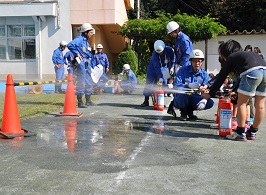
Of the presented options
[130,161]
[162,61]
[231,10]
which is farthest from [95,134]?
[231,10]

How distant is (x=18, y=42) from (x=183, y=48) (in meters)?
13.6

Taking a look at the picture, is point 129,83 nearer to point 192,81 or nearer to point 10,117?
point 192,81

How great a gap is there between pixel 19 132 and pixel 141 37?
15124mm

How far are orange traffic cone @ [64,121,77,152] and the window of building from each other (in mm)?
13460

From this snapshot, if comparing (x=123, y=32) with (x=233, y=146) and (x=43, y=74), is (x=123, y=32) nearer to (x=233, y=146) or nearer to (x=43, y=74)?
(x=43, y=74)

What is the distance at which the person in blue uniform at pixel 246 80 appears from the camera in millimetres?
4816

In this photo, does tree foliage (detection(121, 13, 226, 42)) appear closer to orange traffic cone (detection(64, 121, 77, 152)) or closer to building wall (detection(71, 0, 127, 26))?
building wall (detection(71, 0, 127, 26))

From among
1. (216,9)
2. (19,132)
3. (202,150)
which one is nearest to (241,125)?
(202,150)

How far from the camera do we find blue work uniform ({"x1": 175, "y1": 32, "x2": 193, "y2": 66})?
779 centimetres

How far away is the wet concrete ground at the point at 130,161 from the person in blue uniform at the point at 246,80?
0.79 feet

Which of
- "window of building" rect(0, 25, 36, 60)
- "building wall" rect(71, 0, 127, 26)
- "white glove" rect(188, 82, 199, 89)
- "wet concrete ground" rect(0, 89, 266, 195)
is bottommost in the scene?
"wet concrete ground" rect(0, 89, 266, 195)

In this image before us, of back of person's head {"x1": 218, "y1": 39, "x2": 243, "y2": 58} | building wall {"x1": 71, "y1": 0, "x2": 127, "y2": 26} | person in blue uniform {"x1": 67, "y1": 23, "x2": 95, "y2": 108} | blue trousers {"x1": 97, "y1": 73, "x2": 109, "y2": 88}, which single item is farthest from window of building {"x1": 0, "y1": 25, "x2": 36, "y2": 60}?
back of person's head {"x1": 218, "y1": 39, "x2": 243, "y2": 58}

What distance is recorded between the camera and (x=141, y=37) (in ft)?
64.6

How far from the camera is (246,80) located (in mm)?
4836
